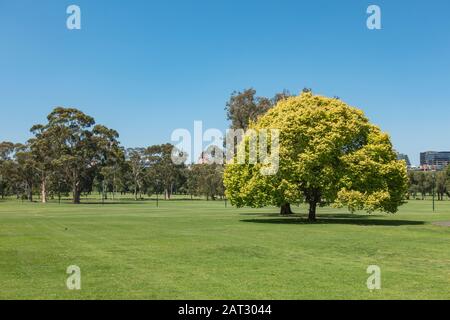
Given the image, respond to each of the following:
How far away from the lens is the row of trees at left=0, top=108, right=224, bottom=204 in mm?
109312

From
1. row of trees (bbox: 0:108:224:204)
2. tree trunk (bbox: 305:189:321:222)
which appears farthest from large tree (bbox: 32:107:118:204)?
tree trunk (bbox: 305:189:321:222)

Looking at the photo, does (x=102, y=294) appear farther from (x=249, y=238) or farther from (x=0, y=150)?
(x=0, y=150)

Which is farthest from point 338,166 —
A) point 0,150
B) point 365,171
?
point 0,150

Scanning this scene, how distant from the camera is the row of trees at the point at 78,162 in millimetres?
109312

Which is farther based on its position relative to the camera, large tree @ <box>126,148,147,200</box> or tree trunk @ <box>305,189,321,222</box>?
large tree @ <box>126,148,147,200</box>

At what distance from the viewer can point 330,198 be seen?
138ft

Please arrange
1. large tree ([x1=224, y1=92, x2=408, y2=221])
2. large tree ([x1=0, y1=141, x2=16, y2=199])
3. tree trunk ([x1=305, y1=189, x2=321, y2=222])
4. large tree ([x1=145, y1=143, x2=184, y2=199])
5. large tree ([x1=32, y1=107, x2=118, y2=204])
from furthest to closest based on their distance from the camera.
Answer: large tree ([x1=145, y1=143, x2=184, y2=199]), large tree ([x1=0, y1=141, x2=16, y2=199]), large tree ([x1=32, y1=107, x2=118, y2=204]), tree trunk ([x1=305, y1=189, x2=321, y2=222]), large tree ([x1=224, y1=92, x2=408, y2=221])

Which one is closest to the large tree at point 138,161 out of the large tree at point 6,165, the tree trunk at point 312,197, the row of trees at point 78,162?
the row of trees at point 78,162

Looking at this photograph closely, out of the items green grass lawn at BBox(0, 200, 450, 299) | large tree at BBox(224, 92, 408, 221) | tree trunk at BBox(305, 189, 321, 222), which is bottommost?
green grass lawn at BBox(0, 200, 450, 299)

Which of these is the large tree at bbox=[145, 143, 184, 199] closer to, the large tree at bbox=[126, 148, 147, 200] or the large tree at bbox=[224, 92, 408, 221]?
the large tree at bbox=[126, 148, 147, 200]

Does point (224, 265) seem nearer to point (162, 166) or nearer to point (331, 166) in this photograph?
point (331, 166)

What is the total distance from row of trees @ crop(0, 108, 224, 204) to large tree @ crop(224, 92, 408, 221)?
6520 centimetres

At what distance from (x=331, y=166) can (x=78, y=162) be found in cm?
7774
